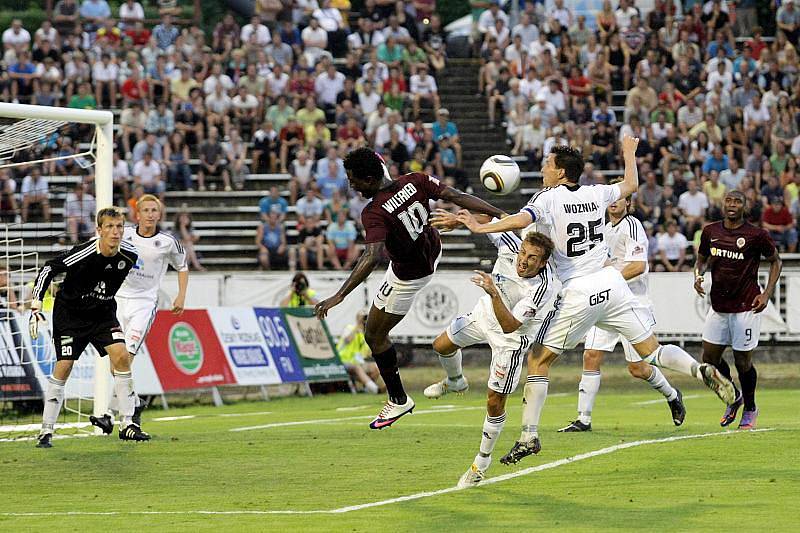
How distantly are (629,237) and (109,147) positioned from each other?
642cm

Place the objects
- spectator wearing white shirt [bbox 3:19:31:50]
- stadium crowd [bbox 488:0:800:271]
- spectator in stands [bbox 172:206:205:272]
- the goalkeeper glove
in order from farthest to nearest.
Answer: spectator wearing white shirt [bbox 3:19:31:50]
stadium crowd [bbox 488:0:800:271]
spectator in stands [bbox 172:206:205:272]
the goalkeeper glove

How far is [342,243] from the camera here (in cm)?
2939

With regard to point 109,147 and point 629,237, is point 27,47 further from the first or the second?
point 629,237

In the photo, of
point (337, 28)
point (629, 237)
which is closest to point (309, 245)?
point (337, 28)

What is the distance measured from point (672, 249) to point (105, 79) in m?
14.3

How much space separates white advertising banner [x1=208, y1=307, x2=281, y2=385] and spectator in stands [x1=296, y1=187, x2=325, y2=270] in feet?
17.9

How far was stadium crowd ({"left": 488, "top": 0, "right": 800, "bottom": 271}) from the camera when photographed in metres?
29.9

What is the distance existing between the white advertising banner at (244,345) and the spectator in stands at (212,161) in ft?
28.3

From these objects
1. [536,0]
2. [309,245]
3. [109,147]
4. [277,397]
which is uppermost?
[536,0]

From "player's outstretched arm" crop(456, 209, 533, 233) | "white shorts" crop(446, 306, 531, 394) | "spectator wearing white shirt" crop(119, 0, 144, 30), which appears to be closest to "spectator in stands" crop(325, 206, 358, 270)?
"spectator wearing white shirt" crop(119, 0, 144, 30)

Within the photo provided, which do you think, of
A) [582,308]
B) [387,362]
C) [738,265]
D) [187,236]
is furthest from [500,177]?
[187,236]

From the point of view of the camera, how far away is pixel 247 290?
2789cm

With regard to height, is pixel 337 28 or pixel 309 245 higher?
pixel 337 28

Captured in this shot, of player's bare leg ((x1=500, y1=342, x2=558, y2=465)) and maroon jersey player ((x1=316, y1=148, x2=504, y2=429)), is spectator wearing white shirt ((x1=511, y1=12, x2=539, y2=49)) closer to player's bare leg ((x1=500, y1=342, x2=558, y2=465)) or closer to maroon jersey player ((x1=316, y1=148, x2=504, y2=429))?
maroon jersey player ((x1=316, y1=148, x2=504, y2=429))
